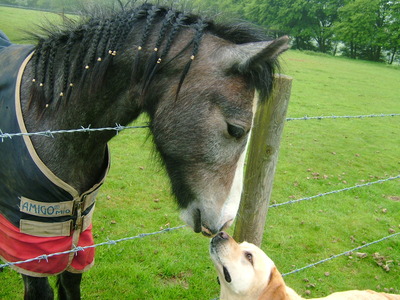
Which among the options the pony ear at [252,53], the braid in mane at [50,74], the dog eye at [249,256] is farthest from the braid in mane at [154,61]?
the dog eye at [249,256]

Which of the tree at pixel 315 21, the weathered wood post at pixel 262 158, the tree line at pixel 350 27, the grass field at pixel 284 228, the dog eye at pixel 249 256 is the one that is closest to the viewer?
the weathered wood post at pixel 262 158

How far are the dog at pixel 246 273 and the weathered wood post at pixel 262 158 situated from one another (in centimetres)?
17

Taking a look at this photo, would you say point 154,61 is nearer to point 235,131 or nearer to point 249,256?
point 235,131

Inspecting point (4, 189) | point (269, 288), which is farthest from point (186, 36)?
point (269, 288)

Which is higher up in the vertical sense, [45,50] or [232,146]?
[45,50]

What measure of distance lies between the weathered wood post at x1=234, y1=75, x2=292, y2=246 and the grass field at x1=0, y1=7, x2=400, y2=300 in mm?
408

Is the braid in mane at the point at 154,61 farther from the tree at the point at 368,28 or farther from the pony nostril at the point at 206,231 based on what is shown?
the tree at the point at 368,28

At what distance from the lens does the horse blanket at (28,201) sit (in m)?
1.96

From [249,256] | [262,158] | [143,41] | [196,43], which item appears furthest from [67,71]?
[249,256]

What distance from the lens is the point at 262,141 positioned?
2.29 m

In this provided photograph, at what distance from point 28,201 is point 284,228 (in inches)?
162

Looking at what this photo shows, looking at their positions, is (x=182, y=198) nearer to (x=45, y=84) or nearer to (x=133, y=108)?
(x=133, y=108)

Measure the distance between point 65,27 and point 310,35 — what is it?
174ft

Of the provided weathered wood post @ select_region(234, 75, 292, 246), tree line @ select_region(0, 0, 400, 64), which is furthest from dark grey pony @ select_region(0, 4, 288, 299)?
tree line @ select_region(0, 0, 400, 64)
